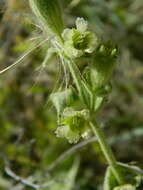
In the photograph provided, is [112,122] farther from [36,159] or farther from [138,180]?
[138,180]

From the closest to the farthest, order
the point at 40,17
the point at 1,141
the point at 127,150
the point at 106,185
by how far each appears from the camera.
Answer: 1. the point at 40,17
2. the point at 106,185
3. the point at 1,141
4. the point at 127,150

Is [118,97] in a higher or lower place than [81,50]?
lower

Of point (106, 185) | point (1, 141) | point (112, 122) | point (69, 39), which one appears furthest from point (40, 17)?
point (112, 122)

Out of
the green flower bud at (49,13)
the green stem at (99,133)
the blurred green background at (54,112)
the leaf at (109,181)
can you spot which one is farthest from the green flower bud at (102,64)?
the blurred green background at (54,112)

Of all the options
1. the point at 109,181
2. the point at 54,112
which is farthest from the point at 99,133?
the point at 54,112

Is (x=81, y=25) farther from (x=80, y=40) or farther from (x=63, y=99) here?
(x=63, y=99)

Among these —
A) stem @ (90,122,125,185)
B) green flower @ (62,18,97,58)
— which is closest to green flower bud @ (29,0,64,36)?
green flower @ (62,18,97,58)
